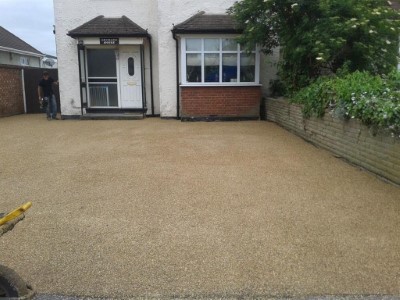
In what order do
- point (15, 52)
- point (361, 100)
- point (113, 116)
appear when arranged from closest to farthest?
point (361, 100), point (113, 116), point (15, 52)

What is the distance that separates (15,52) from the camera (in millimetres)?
23625

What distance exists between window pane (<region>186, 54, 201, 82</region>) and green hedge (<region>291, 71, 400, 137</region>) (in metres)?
4.87

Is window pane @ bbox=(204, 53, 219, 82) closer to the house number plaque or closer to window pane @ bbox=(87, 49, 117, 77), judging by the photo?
the house number plaque

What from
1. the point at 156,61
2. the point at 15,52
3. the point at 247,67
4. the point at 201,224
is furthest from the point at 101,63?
the point at 15,52

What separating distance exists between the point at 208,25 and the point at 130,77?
3.62m

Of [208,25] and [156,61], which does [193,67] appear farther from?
[156,61]

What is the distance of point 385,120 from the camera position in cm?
553

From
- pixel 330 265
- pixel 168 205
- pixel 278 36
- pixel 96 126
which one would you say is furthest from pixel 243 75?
pixel 330 265

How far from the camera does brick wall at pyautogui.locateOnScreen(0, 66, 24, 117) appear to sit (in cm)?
1530

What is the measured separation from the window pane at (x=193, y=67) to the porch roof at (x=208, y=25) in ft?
2.71

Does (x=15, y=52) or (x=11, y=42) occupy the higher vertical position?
(x=11, y=42)

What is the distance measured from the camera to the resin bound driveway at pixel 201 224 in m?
3.16

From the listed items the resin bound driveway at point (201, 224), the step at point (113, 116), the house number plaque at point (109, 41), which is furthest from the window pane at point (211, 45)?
the resin bound driveway at point (201, 224)

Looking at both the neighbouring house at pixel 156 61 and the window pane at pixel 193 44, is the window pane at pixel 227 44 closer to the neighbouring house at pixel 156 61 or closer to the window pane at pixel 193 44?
the neighbouring house at pixel 156 61
